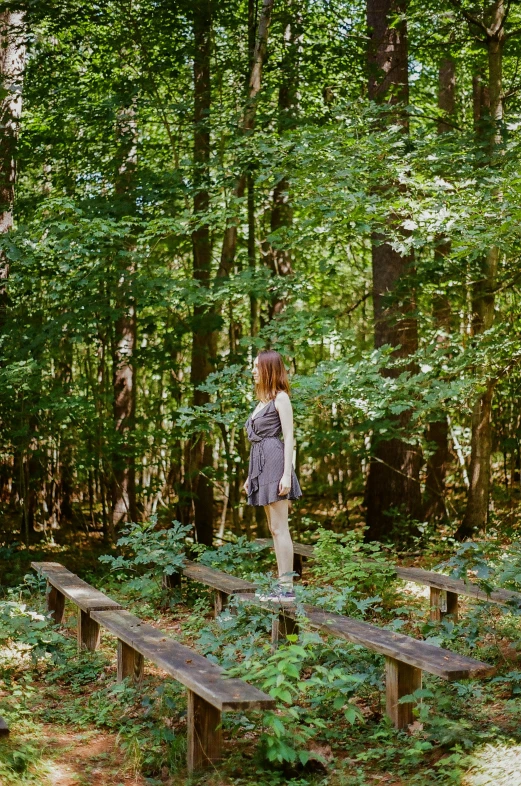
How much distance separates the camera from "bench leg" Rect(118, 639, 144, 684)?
5383 mm

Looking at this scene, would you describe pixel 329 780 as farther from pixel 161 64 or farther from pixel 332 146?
→ pixel 161 64

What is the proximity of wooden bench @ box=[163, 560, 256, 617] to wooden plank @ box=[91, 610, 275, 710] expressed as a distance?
100cm

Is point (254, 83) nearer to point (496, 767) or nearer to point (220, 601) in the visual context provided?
point (220, 601)

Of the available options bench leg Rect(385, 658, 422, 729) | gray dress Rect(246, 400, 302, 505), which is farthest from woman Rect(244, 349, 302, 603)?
bench leg Rect(385, 658, 422, 729)

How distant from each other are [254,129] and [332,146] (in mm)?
1835

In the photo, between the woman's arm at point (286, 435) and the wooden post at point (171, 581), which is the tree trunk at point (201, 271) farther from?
the woman's arm at point (286, 435)

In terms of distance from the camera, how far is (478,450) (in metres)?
10.3

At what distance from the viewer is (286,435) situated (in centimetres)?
596

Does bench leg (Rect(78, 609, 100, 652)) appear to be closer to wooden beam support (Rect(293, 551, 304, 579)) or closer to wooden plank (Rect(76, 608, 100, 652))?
wooden plank (Rect(76, 608, 100, 652))

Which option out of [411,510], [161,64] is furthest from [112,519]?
[161,64]

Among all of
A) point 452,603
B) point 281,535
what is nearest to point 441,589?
point 452,603

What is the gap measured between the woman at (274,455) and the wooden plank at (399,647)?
700mm

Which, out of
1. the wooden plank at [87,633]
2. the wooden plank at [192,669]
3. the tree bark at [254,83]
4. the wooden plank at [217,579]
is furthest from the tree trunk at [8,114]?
the wooden plank at [192,669]

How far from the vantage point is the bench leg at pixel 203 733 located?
13.0ft
